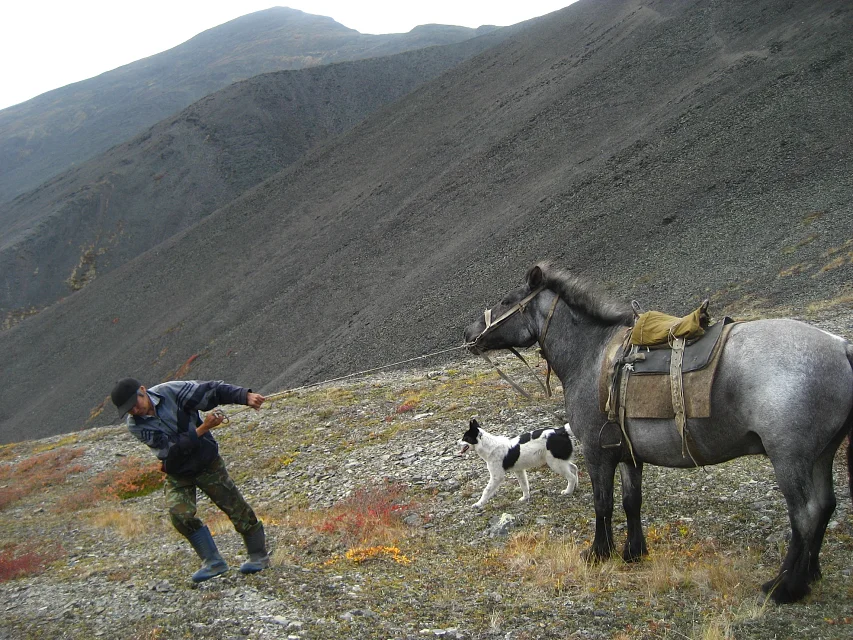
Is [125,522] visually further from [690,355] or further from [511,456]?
[690,355]

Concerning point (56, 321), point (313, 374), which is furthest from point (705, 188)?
Result: point (56, 321)

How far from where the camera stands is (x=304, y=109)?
293 feet

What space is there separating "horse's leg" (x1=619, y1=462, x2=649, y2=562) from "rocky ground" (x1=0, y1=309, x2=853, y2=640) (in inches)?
6.7

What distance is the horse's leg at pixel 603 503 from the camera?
21.1 ft

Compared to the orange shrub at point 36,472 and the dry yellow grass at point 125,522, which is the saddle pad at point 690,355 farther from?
the orange shrub at point 36,472

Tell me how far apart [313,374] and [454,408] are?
17.4 meters

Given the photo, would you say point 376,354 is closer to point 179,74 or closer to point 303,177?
point 303,177

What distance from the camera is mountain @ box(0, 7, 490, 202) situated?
414 ft

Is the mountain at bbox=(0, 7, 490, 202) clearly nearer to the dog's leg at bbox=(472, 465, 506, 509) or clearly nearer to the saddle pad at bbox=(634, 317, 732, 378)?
the dog's leg at bbox=(472, 465, 506, 509)

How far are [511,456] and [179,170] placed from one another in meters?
80.6

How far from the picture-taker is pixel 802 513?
5160mm

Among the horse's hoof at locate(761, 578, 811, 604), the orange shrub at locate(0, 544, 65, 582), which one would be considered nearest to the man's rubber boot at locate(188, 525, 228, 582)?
the orange shrub at locate(0, 544, 65, 582)

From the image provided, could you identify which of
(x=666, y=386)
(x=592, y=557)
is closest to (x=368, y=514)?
(x=592, y=557)

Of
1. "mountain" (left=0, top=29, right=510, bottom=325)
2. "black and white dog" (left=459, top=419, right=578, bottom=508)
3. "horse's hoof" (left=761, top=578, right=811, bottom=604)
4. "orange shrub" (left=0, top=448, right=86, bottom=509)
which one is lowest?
"orange shrub" (left=0, top=448, right=86, bottom=509)
